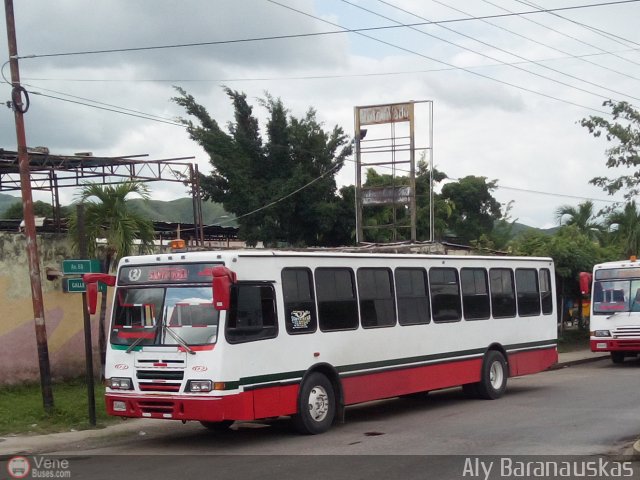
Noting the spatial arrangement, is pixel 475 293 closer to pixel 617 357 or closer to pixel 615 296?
pixel 615 296

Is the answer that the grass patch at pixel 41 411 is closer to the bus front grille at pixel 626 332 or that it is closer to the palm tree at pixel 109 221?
the palm tree at pixel 109 221

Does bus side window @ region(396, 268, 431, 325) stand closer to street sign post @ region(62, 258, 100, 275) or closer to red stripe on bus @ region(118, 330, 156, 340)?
red stripe on bus @ region(118, 330, 156, 340)

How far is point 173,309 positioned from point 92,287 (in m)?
1.78

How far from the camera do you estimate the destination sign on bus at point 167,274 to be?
11953 mm

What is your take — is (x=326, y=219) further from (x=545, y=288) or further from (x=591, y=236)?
(x=545, y=288)

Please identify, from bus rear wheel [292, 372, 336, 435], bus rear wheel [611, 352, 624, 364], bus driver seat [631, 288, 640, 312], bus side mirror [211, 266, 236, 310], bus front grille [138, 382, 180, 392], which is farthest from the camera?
bus rear wheel [611, 352, 624, 364]

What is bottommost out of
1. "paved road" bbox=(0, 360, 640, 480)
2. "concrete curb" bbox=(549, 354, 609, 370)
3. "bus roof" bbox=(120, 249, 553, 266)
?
"concrete curb" bbox=(549, 354, 609, 370)

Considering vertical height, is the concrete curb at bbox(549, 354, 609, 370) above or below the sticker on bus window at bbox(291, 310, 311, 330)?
below

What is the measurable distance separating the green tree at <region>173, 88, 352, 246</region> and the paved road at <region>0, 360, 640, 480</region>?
18.6 metres

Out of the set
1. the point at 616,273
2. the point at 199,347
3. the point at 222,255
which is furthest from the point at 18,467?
the point at 616,273

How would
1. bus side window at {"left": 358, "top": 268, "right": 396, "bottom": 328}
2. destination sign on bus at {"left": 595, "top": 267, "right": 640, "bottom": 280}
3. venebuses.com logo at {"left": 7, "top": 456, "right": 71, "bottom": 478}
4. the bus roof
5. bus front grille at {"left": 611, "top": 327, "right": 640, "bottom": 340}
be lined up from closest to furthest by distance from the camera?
venebuses.com logo at {"left": 7, "top": 456, "right": 71, "bottom": 478}, the bus roof, bus side window at {"left": 358, "top": 268, "right": 396, "bottom": 328}, bus front grille at {"left": 611, "top": 327, "right": 640, "bottom": 340}, destination sign on bus at {"left": 595, "top": 267, "right": 640, "bottom": 280}

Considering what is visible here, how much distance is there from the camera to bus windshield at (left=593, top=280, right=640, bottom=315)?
2344 cm

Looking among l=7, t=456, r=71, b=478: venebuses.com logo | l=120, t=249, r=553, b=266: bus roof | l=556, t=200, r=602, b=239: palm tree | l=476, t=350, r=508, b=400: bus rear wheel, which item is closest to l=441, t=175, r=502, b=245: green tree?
→ l=556, t=200, r=602, b=239: palm tree

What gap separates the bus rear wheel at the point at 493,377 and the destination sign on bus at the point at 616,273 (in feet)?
25.6
